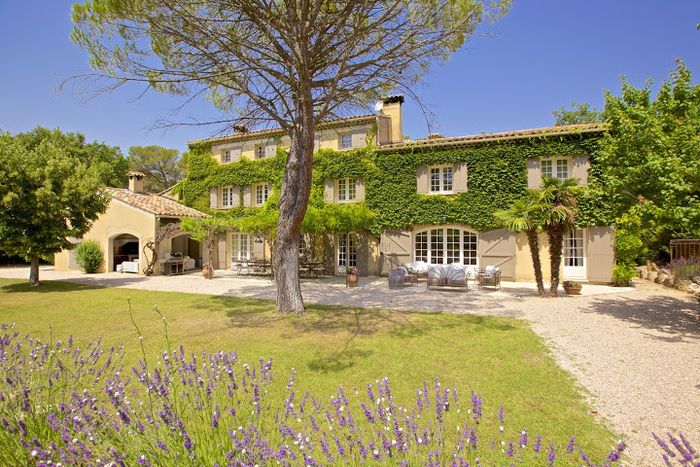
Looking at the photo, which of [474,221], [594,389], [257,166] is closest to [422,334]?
[594,389]

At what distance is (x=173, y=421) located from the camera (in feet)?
7.41

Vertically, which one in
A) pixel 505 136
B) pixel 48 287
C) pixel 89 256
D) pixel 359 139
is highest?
pixel 359 139

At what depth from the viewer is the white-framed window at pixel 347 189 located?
744 inches

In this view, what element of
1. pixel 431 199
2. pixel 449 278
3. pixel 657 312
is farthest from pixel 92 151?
pixel 657 312

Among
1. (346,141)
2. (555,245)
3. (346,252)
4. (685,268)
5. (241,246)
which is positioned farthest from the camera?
(241,246)

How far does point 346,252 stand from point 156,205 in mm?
10796

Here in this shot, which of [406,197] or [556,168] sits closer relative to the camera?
[556,168]

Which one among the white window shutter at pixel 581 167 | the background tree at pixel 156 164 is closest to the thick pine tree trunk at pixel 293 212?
the white window shutter at pixel 581 167

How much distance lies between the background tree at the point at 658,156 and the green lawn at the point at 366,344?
3.59m

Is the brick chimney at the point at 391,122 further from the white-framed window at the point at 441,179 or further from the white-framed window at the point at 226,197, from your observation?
the white-framed window at the point at 226,197

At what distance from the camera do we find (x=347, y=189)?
18969 millimetres

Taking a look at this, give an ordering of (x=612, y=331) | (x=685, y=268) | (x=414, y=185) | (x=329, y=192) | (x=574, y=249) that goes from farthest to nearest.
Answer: (x=329, y=192)
(x=414, y=185)
(x=574, y=249)
(x=685, y=268)
(x=612, y=331)

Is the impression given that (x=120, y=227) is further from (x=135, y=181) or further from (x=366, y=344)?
(x=366, y=344)

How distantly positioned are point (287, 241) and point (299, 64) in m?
4.05
